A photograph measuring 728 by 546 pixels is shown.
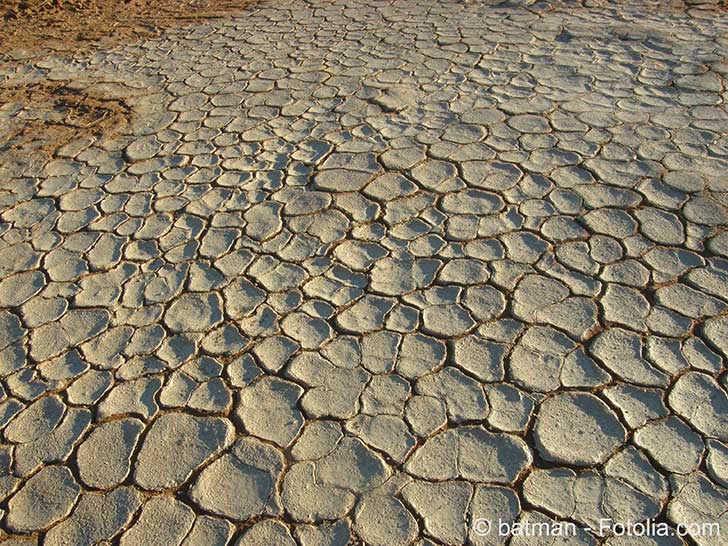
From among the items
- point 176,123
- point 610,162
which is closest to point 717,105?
point 610,162

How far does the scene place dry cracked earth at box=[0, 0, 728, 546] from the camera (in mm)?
2059

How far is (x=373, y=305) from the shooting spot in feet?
8.95

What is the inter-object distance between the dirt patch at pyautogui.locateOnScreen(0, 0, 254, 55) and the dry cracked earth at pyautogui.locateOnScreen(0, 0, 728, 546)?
119cm

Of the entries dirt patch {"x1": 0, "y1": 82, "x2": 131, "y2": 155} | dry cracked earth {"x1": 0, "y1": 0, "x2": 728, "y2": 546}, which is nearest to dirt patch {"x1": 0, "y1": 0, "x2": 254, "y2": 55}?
dirt patch {"x1": 0, "y1": 82, "x2": 131, "y2": 155}

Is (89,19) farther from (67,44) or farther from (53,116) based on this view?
(53,116)

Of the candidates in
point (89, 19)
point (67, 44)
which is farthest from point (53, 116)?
point (89, 19)

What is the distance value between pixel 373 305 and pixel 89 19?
4.86 m

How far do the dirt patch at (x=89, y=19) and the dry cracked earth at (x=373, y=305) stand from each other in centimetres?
119

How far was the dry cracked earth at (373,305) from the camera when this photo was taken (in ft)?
6.75

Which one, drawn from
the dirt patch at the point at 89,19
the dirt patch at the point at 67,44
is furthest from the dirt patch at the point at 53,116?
the dirt patch at the point at 89,19

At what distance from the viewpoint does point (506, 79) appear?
172 inches

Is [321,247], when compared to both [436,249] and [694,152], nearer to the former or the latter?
[436,249]

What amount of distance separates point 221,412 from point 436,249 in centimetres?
118

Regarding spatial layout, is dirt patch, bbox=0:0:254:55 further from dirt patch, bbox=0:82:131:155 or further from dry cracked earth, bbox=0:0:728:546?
dry cracked earth, bbox=0:0:728:546
